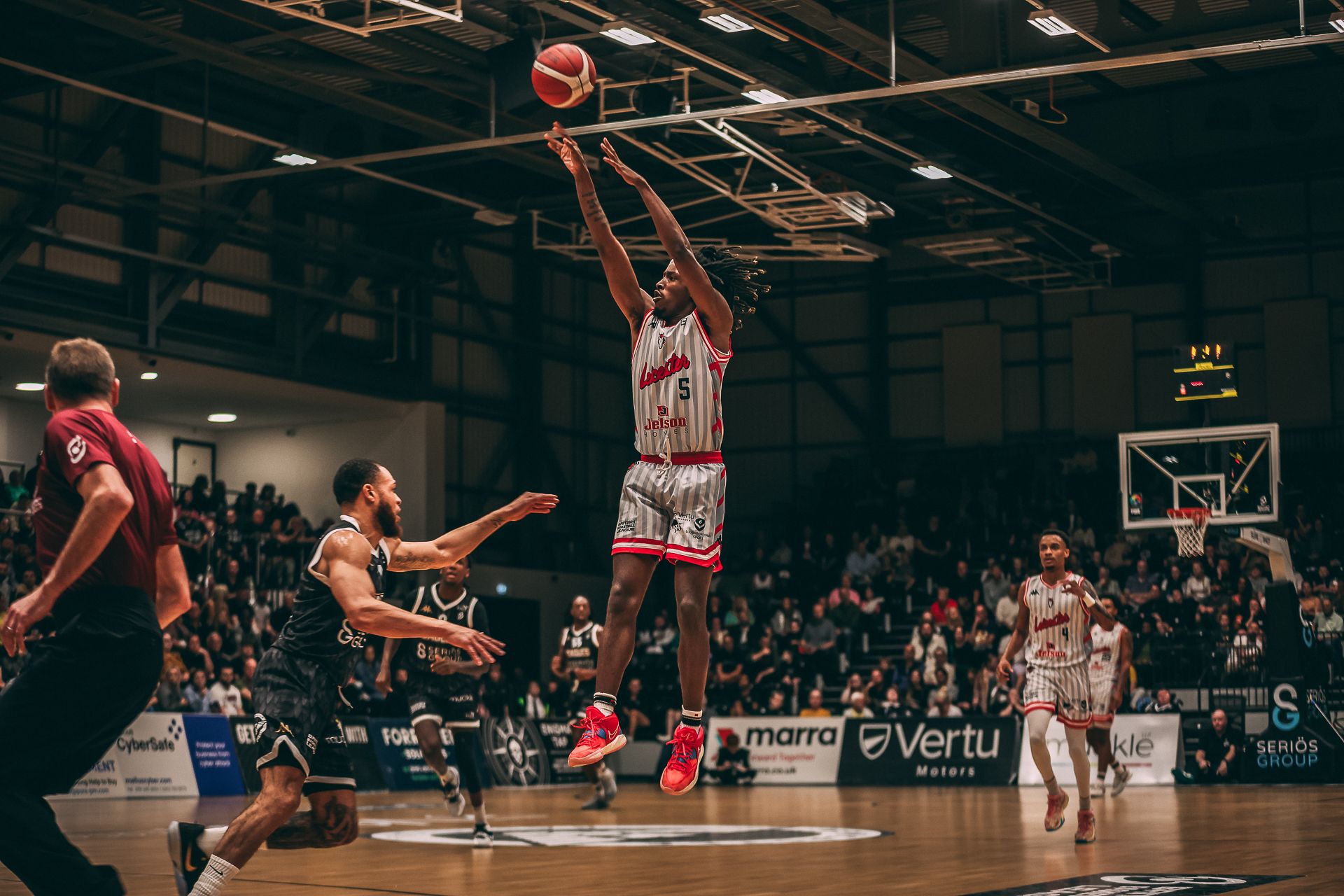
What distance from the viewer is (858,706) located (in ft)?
80.9

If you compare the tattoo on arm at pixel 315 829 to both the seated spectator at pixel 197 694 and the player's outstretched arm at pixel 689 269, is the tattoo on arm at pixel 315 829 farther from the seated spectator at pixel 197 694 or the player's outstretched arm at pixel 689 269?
the seated spectator at pixel 197 694

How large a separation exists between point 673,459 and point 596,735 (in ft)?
4.14

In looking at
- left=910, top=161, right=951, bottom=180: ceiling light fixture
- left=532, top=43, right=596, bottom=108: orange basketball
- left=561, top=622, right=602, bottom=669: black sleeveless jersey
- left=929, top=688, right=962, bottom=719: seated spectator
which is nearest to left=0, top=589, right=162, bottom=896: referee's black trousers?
left=532, top=43, right=596, bottom=108: orange basketball

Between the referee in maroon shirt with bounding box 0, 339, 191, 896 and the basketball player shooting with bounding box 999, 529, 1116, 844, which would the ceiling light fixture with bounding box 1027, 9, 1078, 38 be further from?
the referee in maroon shirt with bounding box 0, 339, 191, 896

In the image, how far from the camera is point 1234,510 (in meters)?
21.0

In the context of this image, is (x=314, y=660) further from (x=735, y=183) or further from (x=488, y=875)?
(x=735, y=183)

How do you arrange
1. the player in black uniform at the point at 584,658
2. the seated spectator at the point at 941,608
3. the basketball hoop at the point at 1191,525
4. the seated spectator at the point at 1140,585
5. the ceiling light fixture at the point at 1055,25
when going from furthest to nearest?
the seated spectator at the point at 941,608 < the seated spectator at the point at 1140,585 < the basketball hoop at the point at 1191,525 < the player in black uniform at the point at 584,658 < the ceiling light fixture at the point at 1055,25

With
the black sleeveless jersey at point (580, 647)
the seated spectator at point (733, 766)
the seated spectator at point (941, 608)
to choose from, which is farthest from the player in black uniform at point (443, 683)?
the seated spectator at point (941, 608)

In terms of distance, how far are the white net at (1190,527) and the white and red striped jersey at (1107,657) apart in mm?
2697

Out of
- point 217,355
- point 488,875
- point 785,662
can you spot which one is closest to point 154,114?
point 217,355

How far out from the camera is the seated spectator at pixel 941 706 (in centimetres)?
2419

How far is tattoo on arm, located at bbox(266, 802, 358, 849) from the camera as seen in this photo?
7.62 m

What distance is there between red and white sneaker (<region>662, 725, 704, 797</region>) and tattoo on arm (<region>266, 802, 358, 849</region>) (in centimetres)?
158

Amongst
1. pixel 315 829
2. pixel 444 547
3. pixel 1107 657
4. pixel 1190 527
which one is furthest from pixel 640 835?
pixel 1190 527
